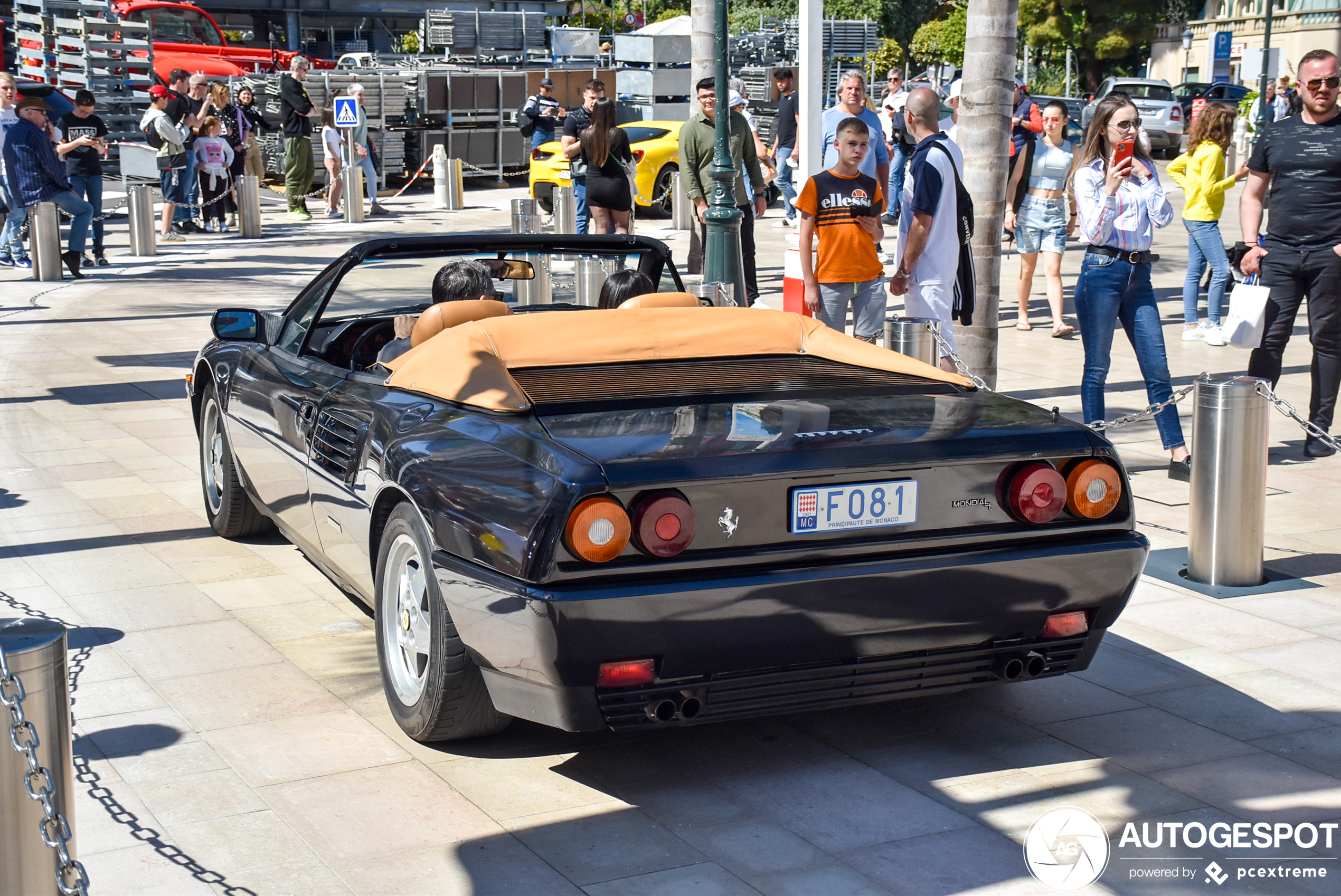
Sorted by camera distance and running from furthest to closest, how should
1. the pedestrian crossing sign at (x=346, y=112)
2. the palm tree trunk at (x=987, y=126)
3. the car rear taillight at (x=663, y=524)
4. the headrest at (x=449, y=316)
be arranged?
the pedestrian crossing sign at (x=346, y=112)
the palm tree trunk at (x=987, y=126)
the headrest at (x=449, y=316)
the car rear taillight at (x=663, y=524)

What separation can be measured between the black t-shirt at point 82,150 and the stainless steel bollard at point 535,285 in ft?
33.5

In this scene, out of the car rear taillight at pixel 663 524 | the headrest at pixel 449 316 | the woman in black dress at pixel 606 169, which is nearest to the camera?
the car rear taillight at pixel 663 524

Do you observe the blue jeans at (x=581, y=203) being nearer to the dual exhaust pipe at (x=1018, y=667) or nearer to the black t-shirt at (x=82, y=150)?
the black t-shirt at (x=82, y=150)

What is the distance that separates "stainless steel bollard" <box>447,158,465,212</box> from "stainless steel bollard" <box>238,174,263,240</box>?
4403 millimetres

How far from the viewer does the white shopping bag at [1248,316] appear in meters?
7.37

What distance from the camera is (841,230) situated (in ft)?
27.8

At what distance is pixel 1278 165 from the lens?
7824 millimetres

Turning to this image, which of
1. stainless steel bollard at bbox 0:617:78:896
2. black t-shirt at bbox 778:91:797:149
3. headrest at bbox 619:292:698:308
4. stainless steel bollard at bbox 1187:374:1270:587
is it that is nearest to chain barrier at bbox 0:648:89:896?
stainless steel bollard at bbox 0:617:78:896

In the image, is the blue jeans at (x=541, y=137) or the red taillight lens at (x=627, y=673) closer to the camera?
the red taillight lens at (x=627, y=673)

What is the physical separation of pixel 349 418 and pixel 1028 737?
2.28 meters

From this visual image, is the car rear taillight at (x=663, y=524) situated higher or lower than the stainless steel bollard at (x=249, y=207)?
lower

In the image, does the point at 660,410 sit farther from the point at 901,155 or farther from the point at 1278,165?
the point at 901,155

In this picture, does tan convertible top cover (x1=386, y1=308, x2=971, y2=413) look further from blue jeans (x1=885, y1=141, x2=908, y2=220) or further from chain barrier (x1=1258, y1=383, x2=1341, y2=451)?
blue jeans (x1=885, y1=141, x2=908, y2=220)

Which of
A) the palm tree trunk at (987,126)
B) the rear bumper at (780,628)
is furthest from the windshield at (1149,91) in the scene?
the rear bumper at (780,628)
